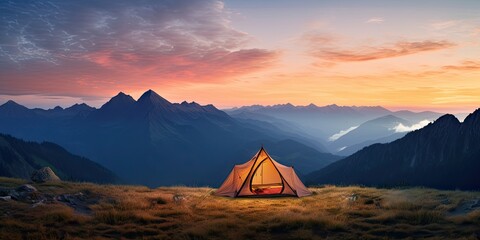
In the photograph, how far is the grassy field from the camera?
15523 mm

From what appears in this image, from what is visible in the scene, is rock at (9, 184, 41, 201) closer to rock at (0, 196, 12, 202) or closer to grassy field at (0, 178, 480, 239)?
grassy field at (0, 178, 480, 239)

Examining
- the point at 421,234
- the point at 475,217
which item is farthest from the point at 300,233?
the point at 475,217

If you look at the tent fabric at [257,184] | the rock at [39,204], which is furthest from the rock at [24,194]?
the tent fabric at [257,184]

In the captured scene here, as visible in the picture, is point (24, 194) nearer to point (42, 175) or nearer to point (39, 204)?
point (39, 204)

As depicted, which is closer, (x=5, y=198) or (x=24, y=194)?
(x=5, y=198)

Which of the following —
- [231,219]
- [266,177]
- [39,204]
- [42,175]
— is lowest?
[231,219]

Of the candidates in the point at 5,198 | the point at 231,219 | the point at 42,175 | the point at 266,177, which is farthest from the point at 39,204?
the point at 266,177

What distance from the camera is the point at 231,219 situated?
61.6 ft

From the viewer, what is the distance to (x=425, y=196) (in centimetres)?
2355

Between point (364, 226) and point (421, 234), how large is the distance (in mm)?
2507

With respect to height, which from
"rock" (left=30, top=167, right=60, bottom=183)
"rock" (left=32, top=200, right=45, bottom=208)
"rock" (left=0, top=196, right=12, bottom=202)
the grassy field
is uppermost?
"rock" (left=30, top=167, right=60, bottom=183)

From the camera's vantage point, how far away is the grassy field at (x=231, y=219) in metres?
15.5

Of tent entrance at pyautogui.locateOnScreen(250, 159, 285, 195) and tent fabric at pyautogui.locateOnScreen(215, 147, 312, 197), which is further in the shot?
tent entrance at pyautogui.locateOnScreen(250, 159, 285, 195)

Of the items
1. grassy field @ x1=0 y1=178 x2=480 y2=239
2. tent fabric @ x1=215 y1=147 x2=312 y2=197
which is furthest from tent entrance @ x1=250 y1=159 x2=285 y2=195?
grassy field @ x1=0 y1=178 x2=480 y2=239
